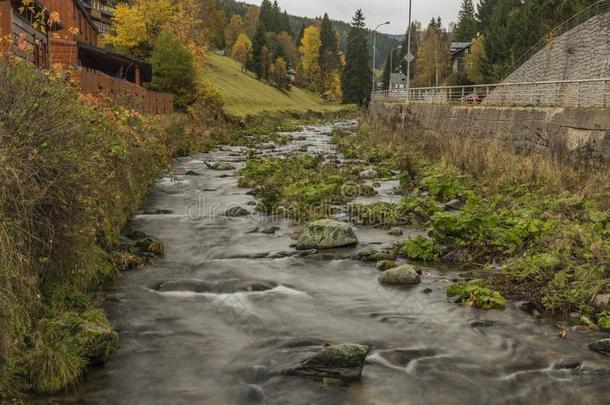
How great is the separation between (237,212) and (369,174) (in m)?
7.88

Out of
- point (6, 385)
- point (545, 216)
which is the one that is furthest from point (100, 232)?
point (545, 216)

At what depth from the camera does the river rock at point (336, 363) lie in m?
7.10

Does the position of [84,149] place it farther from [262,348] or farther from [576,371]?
[576,371]

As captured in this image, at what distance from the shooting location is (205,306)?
31.3 feet

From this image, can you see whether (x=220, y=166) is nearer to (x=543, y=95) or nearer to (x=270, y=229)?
(x=270, y=229)

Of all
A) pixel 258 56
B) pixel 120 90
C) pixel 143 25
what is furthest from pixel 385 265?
pixel 258 56

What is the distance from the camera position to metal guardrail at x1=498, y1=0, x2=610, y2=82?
3488 cm

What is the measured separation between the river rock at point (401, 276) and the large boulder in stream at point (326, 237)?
234cm

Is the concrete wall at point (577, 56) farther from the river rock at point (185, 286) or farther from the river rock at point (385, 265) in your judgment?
the river rock at point (185, 286)

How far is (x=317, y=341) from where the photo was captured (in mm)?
8219

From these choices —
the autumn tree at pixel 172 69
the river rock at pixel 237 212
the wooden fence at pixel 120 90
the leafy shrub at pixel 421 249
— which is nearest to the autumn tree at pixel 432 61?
the autumn tree at pixel 172 69

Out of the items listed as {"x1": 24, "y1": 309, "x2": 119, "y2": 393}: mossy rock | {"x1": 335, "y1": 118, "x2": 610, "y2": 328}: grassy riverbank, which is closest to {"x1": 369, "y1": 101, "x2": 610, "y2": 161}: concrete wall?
{"x1": 335, "y1": 118, "x2": 610, "y2": 328}: grassy riverbank

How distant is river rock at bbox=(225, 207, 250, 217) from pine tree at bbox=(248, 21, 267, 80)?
8276 centimetres

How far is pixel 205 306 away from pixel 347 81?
101m
